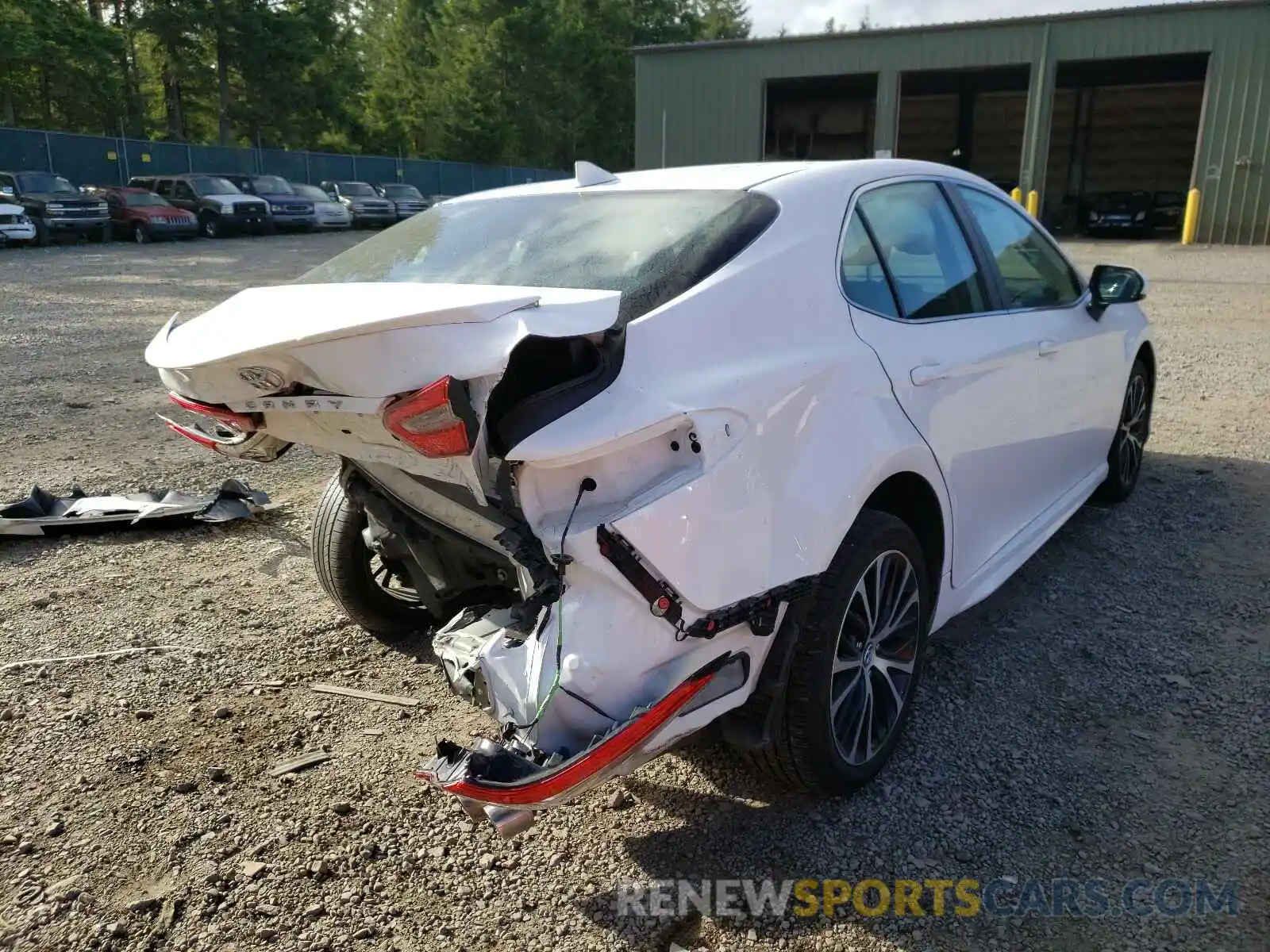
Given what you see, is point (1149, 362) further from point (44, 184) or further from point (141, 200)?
point (141, 200)

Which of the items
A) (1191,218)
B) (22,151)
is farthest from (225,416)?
(22,151)

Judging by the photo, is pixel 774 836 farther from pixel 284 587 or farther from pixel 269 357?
pixel 284 587

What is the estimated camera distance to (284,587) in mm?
4230

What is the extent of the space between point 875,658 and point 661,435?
3.62 ft

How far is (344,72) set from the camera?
154 feet

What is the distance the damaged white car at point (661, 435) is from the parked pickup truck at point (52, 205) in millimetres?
24156

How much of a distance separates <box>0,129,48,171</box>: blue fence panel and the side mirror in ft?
102

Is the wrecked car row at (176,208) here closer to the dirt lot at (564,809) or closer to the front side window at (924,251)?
the dirt lot at (564,809)

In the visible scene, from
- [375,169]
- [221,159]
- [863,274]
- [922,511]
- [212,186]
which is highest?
[221,159]

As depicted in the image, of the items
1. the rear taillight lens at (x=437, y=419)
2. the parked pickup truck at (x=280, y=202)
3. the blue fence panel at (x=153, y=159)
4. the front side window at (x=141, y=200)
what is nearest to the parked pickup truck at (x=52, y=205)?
the front side window at (x=141, y=200)

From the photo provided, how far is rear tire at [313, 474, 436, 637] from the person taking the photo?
359cm

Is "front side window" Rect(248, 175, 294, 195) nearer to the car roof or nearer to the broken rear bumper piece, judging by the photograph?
the car roof

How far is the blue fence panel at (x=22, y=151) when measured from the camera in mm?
27234

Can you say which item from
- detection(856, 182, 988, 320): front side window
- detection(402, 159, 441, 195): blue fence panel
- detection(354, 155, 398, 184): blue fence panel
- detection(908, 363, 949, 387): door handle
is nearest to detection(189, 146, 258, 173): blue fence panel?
detection(354, 155, 398, 184): blue fence panel
